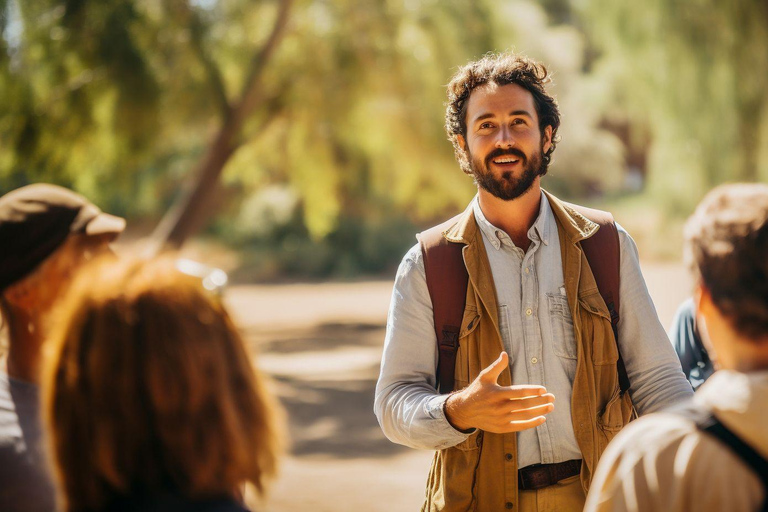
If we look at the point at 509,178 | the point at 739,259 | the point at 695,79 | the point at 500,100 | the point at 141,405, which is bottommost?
the point at 141,405

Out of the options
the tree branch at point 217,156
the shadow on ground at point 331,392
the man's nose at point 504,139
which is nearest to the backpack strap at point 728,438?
the man's nose at point 504,139

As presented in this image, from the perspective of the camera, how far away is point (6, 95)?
7.57 m

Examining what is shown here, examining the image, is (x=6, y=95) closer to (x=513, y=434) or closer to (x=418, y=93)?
(x=418, y=93)

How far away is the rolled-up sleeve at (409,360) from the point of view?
211 cm

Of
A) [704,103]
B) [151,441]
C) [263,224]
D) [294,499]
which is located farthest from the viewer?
[263,224]

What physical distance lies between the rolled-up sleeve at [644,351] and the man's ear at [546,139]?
1.36 ft

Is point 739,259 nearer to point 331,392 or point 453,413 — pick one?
point 453,413

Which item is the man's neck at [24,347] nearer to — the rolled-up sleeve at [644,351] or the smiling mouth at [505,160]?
the smiling mouth at [505,160]

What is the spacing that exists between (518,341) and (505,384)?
0.44ft

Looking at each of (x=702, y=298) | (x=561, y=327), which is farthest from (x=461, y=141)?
(x=702, y=298)

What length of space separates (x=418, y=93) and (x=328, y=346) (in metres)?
5.57

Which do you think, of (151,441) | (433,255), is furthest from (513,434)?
(151,441)

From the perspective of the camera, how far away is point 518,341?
2205mm

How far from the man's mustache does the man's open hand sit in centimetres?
69
